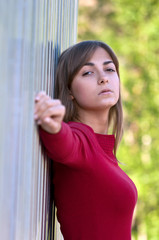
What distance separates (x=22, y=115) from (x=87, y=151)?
0.41 m

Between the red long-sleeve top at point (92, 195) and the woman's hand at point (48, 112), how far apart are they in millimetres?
228

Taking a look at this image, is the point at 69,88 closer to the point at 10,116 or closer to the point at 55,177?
the point at 55,177

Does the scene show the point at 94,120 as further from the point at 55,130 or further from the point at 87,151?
the point at 55,130

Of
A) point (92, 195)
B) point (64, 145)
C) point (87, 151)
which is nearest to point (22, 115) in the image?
point (64, 145)

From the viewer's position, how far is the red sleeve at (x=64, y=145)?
4.22 ft

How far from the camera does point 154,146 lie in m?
6.28

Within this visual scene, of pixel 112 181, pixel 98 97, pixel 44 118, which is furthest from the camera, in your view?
pixel 98 97

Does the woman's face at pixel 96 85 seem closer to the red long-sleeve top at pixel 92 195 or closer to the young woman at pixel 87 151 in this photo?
the young woman at pixel 87 151

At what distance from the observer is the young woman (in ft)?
4.51

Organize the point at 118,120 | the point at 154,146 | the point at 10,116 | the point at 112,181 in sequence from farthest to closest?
the point at 154,146, the point at 118,120, the point at 112,181, the point at 10,116

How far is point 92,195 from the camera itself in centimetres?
155

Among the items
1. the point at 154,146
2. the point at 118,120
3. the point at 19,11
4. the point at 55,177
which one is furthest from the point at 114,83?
the point at 154,146

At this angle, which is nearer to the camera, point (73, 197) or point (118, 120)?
point (73, 197)

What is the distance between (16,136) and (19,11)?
1.07 feet
